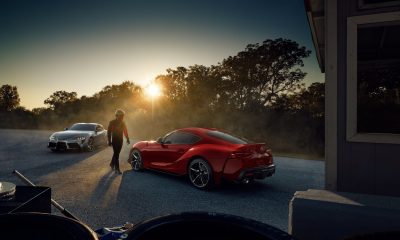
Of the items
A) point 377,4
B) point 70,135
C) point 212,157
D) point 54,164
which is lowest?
point 54,164

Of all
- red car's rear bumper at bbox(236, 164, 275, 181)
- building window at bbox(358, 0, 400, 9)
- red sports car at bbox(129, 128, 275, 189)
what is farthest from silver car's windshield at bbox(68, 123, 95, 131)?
building window at bbox(358, 0, 400, 9)

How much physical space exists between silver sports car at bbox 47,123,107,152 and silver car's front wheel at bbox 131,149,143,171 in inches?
202

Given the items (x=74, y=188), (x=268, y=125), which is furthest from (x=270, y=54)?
(x=74, y=188)

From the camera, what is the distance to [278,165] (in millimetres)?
11297

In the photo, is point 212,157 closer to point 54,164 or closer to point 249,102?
point 54,164

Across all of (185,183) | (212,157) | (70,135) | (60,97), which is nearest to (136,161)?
(185,183)

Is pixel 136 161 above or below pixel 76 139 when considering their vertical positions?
below

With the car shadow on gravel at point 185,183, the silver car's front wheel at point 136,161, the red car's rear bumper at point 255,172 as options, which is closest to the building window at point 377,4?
the red car's rear bumper at point 255,172

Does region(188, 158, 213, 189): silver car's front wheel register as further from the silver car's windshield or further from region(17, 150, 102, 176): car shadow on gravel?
the silver car's windshield

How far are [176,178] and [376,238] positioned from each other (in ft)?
21.2

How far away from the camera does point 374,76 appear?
9961 millimetres

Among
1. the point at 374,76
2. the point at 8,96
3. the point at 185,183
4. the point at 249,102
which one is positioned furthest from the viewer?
the point at 8,96

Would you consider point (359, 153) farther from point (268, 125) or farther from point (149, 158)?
point (268, 125)

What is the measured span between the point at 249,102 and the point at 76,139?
15058 millimetres
